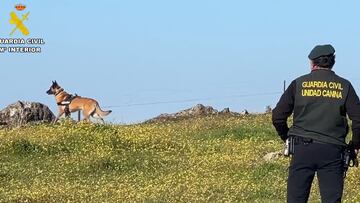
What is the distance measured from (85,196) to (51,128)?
971 centimetres

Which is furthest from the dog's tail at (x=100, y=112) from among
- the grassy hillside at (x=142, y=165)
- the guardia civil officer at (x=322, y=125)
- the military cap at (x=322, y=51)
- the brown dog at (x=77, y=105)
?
the military cap at (x=322, y=51)

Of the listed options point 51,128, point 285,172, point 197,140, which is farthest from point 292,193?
point 51,128

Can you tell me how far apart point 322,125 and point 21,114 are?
21.7 m

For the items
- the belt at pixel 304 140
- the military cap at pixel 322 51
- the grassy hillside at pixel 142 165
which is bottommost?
the grassy hillside at pixel 142 165

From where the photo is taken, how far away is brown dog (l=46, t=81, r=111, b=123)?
2730 centimetres

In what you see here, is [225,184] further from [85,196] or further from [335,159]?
[335,159]

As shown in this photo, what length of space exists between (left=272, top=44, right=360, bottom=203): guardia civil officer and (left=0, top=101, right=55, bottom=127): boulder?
21003 mm

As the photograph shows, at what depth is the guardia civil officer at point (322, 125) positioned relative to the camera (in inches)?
330

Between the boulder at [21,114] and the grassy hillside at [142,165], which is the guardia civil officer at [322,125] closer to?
the grassy hillside at [142,165]

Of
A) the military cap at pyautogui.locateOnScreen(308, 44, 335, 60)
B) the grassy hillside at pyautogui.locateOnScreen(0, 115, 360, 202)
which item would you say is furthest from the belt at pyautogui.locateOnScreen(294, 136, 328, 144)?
the grassy hillside at pyautogui.locateOnScreen(0, 115, 360, 202)

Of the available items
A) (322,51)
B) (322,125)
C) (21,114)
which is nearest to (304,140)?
(322,125)

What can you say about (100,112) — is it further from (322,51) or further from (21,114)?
(322,51)

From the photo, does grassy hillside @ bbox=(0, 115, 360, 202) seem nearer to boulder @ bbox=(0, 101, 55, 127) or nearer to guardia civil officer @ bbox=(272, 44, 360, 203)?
guardia civil officer @ bbox=(272, 44, 360, 203)

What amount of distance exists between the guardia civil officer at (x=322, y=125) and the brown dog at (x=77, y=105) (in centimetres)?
1843
